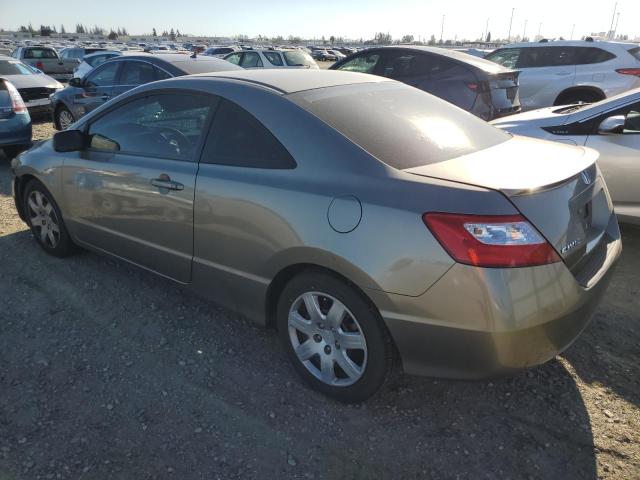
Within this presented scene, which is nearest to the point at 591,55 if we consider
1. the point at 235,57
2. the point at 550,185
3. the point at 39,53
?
the point at 550,185

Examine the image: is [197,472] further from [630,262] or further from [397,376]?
[630,262]

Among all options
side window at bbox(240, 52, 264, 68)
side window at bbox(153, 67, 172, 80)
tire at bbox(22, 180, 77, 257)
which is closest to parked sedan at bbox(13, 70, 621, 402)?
tire at bbox(22, 180, 77, 257)

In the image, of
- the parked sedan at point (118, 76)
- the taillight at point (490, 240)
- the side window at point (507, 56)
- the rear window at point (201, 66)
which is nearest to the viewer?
the taillight at point (490, 240)

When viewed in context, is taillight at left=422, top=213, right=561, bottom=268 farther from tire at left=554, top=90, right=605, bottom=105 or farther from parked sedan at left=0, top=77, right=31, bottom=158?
tire at left=554, top=90, right=605, bottom=105

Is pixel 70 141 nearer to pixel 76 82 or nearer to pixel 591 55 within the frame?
pixel 76 82

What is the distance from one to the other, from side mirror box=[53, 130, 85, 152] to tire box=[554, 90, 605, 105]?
8304 mm

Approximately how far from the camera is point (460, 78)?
6730 millimetres

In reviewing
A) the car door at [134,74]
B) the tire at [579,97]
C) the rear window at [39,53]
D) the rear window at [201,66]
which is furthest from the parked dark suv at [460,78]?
the rear window at [39,53]

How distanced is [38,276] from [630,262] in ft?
16.0

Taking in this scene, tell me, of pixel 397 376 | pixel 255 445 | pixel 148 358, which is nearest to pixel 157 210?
pixel 148 358

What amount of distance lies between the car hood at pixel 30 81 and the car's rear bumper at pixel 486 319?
35.1 ft

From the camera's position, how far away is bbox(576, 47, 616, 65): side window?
9.06 meters

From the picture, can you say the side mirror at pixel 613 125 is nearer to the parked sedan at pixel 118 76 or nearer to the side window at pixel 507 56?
the parked sedan at pixel 118 76

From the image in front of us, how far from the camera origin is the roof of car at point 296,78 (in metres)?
2.91
